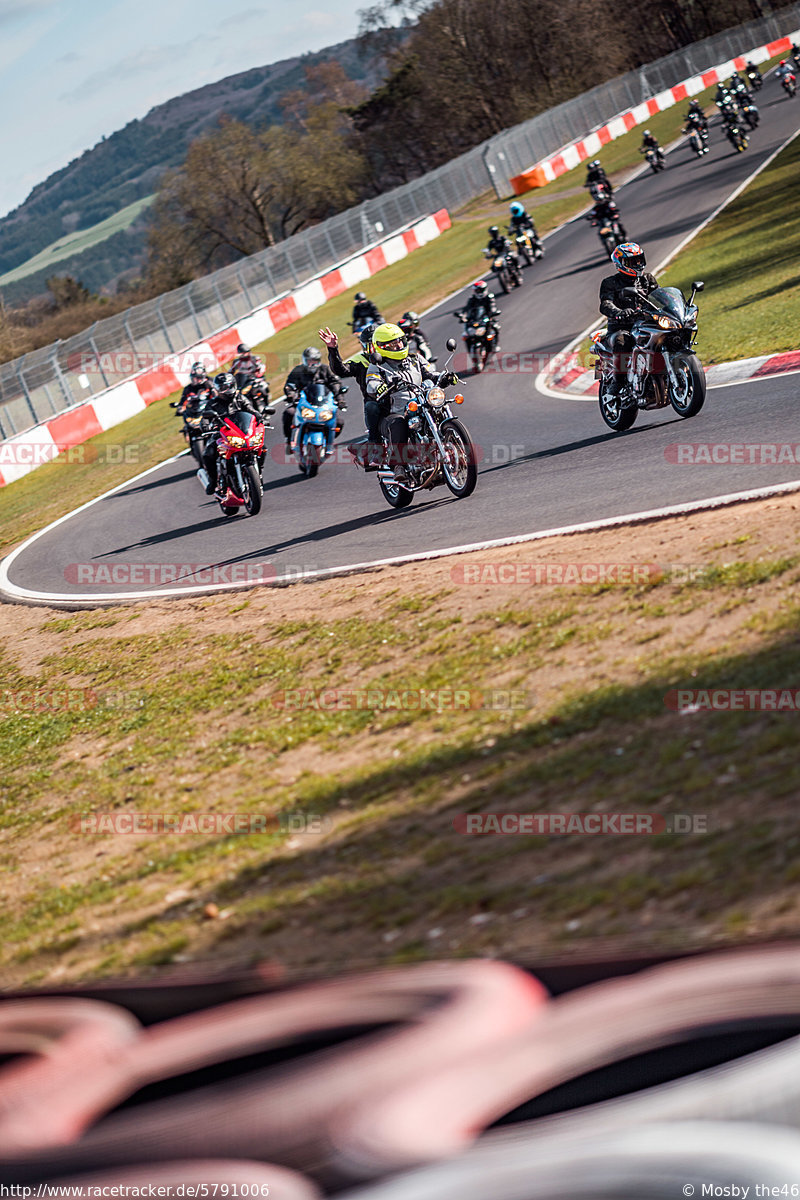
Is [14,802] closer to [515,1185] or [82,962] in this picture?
[82,962]

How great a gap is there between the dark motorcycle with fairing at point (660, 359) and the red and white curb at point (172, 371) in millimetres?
20111

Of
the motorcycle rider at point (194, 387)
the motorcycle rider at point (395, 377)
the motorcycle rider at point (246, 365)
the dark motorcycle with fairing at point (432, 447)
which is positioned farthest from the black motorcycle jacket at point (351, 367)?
the motorcycle rider at point (246, 365)

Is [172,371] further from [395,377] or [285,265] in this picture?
[395,377]

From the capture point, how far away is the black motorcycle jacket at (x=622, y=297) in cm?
1315

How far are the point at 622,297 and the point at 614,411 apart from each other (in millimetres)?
1354

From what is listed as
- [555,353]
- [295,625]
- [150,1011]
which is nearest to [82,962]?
[150,1011]

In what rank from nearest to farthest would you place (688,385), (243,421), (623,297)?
(688,385), (623,297), (243,421)

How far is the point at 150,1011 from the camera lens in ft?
13.9

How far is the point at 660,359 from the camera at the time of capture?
42.3 feet

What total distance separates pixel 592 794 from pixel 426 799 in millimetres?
986

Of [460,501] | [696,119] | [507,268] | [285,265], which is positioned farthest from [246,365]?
[696,119]

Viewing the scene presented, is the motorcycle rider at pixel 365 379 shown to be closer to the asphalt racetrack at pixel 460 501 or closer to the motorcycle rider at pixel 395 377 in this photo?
the motorcycle rider at pixel 395 377

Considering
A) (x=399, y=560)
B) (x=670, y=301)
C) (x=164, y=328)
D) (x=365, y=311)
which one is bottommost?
(x=399, y=560)

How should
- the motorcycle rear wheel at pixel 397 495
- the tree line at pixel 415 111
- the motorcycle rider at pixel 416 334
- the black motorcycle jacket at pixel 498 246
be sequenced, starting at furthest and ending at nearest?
the tree line at pixel 415 111 < the black motorcycle jacket at pixel 498 246 < the motorcycle rider at pixel 416 334 < the motorcycle rear wheel at pixel 397 495
